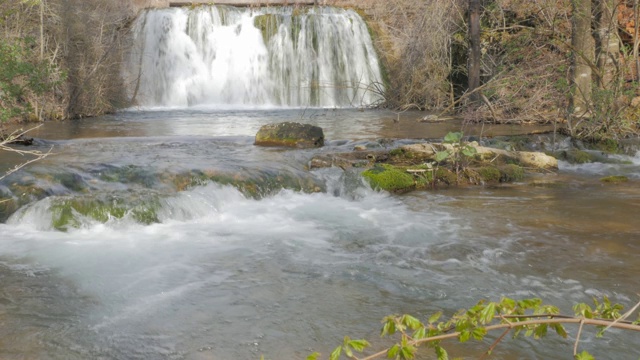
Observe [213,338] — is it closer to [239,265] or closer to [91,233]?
[239,265]

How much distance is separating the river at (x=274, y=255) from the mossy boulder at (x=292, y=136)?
1.36m

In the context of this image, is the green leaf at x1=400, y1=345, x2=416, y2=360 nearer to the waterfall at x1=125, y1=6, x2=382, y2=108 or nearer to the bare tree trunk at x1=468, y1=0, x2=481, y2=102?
the bare tree trunk at x1=468, y1=0, x2=481, y2=102

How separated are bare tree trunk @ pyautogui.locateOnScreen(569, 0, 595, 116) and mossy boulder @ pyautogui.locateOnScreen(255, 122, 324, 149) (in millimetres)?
4639

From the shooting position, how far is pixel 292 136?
11.8m

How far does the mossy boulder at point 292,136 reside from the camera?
1164 cm

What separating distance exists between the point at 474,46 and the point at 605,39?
15.3ft

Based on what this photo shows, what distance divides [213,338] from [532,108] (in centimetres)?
1259

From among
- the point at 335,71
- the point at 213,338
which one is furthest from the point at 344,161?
the point at 335,71

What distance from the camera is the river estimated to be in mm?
4164

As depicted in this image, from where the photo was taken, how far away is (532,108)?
15180 mm

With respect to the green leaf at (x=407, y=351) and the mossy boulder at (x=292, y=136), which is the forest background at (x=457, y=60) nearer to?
the mossy boulder at (x=292, y=136)

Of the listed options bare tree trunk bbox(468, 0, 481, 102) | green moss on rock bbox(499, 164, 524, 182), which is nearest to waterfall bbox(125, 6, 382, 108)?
bare tree trunk bbox(468, 0, 481, 102)

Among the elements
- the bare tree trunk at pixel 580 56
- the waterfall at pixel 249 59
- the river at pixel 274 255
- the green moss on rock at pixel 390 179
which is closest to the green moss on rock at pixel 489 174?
the river at pixel 274 255

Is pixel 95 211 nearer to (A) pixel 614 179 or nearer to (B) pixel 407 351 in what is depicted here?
(B) pixel 407 351
